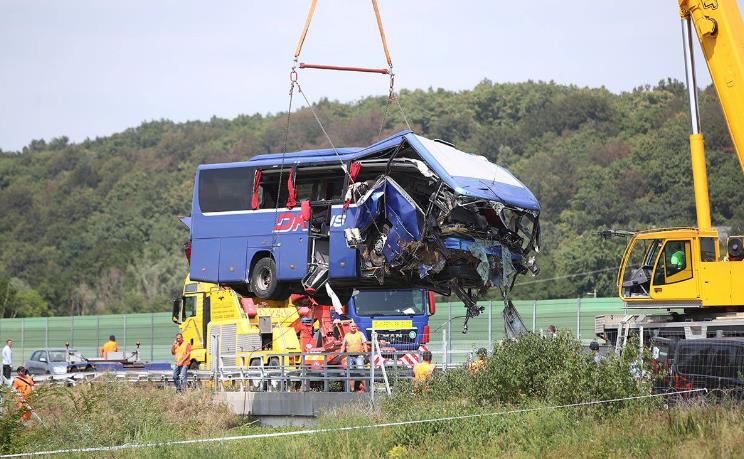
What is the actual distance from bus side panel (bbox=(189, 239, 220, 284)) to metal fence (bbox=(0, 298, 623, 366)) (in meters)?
10.3

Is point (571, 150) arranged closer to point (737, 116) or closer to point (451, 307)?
point (451, 307)

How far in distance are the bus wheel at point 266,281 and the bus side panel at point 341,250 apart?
1714 millimetres

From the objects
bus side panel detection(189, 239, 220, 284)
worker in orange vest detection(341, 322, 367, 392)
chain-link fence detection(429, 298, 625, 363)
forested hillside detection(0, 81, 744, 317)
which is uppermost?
forested hillside detection(0, 81, 744, 317)

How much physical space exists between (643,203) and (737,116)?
49685 mm

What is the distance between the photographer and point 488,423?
18219mm

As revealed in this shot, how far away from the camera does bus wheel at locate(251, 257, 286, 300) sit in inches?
956

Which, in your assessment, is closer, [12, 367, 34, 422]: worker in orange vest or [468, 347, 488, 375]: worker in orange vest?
[12, 367, 34, 422]: worker in orange vest

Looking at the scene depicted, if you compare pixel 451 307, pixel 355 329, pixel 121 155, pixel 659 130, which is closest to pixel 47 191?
pixel 121 155

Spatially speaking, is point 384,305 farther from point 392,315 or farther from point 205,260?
point 205,260

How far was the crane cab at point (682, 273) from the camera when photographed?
24516mm

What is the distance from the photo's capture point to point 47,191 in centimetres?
12394

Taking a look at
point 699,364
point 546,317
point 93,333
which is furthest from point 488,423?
point 93,333

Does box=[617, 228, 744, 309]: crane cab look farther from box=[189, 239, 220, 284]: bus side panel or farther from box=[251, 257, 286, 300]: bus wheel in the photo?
box=[189, 239, 220, 284]: bus side panel

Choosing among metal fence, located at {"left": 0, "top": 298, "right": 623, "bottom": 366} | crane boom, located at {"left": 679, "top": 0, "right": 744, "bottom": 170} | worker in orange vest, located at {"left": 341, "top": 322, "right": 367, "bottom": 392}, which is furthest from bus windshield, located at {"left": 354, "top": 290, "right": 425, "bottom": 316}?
crane boom, located at {"left": 679, "top": 0, "right": 744, "bottom": 170}
